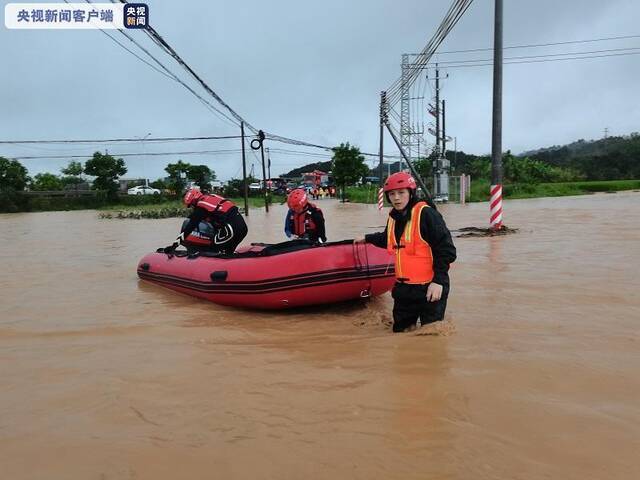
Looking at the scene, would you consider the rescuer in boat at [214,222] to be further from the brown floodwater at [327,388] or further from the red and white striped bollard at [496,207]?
the red and white striped bollard at [496,207]

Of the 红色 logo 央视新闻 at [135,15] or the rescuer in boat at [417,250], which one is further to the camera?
the 红色 logo 央视新闻 at [135,15]

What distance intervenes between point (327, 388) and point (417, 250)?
117 cm

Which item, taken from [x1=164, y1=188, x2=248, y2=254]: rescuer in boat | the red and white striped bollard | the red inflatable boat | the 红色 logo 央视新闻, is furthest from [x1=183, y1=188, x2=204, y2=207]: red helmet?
the red and white striped bollard

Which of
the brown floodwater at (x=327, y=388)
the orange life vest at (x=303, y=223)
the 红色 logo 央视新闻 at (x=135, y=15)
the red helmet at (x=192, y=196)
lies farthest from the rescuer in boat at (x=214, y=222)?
the 红色 logo 央视新闻 at (x=135, y=15)

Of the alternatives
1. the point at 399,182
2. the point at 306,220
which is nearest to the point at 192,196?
the point at 306,220

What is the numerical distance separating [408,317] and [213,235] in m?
3.75

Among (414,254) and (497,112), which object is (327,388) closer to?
(414,254)

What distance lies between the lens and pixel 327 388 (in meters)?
3.33

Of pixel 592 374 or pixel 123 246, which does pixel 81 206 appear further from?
pixel 592 374

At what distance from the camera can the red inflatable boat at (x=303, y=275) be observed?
5113 mm

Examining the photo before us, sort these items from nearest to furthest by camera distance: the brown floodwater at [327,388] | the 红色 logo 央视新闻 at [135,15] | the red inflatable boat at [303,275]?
the brown floodwater at [327,388] → the red inflatable boat at [303,275] → the 红色 logo 央视新闻 at [135,15]

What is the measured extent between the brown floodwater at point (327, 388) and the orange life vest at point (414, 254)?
504 millimetres

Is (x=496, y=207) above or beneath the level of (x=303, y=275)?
above

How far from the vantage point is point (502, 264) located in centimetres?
820
